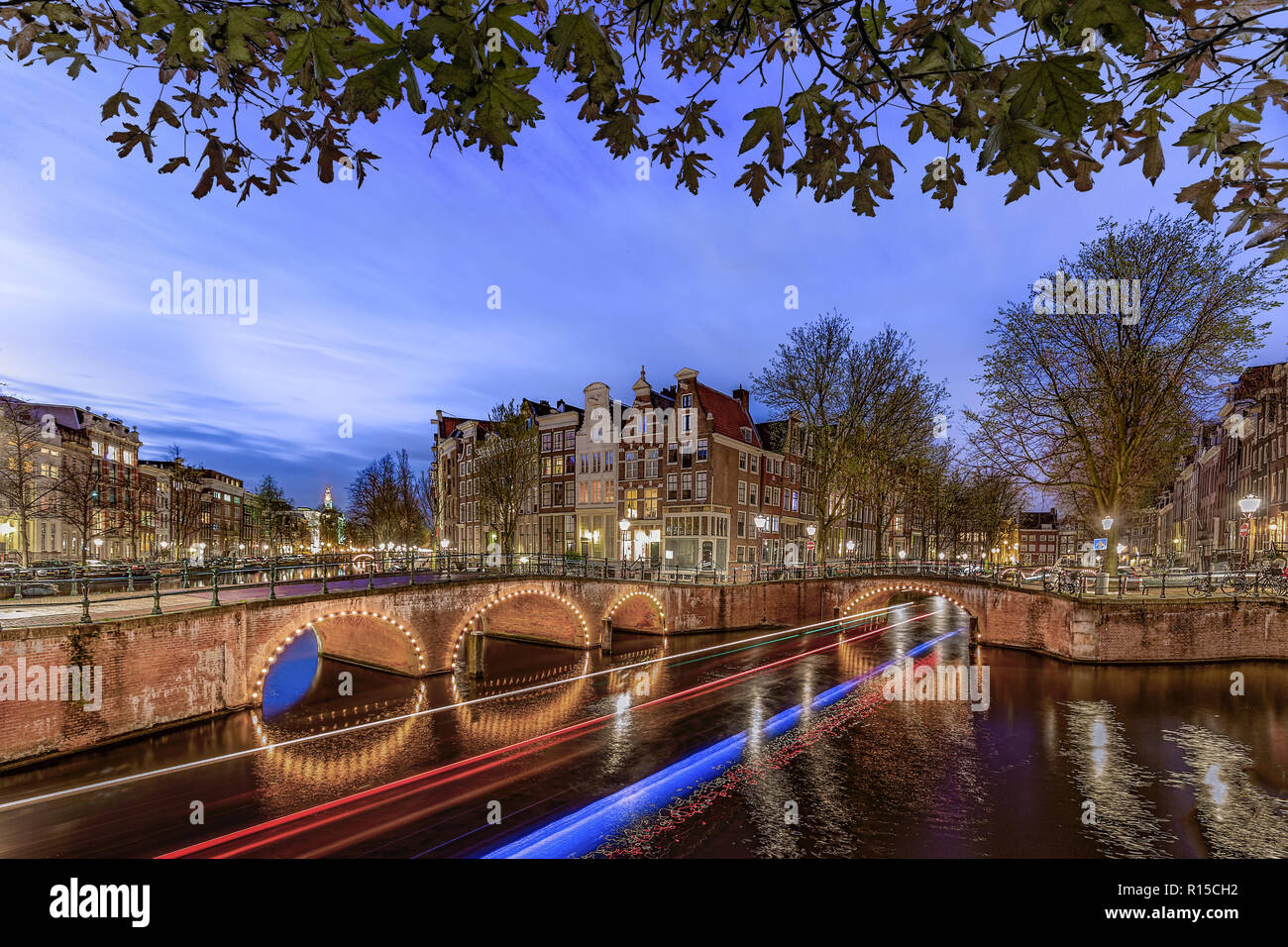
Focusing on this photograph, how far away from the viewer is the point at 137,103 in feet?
11.8

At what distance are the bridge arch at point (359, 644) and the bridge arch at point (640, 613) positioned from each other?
452 inches

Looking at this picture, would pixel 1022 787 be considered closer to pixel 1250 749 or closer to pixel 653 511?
pixel 1250 749

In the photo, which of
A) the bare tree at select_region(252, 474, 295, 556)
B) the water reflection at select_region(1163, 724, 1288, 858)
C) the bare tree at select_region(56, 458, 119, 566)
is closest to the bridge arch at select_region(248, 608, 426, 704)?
the bare tree at select_region(56, 458, 119, 566)

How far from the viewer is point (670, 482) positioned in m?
45.1

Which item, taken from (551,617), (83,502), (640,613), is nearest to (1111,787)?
(551,617)

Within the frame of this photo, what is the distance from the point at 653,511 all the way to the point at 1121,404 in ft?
92.9

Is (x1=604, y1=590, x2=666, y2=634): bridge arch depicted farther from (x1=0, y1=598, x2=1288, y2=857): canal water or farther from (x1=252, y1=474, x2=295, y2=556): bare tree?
(x1=252, y1=474, x2=295, y2=556): bare tree

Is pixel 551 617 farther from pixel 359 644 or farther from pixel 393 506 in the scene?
pixel 393 506

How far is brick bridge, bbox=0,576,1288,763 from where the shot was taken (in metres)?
14.6

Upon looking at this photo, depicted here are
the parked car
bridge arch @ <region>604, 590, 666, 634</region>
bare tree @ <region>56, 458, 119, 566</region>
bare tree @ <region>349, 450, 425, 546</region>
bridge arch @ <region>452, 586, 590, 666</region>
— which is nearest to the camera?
the parked car

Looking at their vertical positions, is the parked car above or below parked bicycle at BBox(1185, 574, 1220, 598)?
above

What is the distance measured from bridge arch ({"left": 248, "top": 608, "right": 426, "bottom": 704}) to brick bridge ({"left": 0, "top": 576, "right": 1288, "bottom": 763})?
0.20 ft

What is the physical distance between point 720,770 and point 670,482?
31390 mm
